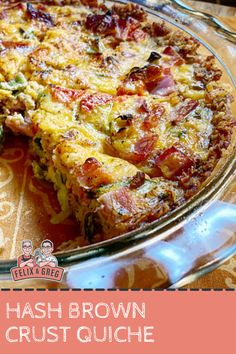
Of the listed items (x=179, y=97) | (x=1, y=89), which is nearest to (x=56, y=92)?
(x=1, y=89)

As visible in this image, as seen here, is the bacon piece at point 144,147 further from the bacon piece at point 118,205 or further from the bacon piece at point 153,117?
the bacon piece at point 118,205

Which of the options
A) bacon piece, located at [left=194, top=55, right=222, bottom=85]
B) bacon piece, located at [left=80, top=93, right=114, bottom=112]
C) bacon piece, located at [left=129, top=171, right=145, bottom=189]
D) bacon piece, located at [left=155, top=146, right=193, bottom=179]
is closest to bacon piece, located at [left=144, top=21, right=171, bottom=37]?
bacon piece, located at [left=194, top=55, right=222, bottom=85]

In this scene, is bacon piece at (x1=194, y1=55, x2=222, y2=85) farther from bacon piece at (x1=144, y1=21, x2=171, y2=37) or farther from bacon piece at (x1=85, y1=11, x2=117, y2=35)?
bacon piece at (x1=85, y1=11, x2=117, y2=35)

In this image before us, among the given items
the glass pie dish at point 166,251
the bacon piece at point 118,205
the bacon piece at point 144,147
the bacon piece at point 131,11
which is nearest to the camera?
the glass pie dish at point 166,251

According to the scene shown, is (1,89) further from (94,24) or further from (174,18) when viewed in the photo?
(174,18)

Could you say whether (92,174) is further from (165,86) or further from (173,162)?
(165,86)

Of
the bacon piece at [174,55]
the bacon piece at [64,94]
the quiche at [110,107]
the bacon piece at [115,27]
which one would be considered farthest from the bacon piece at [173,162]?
the bacon piece at [115,27]

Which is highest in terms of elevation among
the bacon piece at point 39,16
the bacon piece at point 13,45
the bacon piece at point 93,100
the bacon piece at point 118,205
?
the bacon piece at point 39,16

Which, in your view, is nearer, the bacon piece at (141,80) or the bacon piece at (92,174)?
the bacon piece at (92,174)
